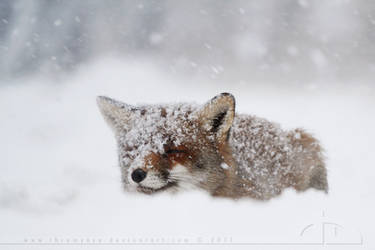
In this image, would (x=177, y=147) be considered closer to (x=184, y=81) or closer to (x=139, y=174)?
(x=139, y=174)

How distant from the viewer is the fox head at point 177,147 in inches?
140

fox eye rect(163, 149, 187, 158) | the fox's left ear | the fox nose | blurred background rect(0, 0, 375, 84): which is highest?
blurred background rect(0, 0, 375, 84)

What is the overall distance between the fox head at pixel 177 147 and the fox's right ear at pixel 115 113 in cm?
5

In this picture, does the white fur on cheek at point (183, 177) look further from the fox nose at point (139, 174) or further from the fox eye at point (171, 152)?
the fox nose at point (139, 174)

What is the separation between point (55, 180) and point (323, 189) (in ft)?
12.6

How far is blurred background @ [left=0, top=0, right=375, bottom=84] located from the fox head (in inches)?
356

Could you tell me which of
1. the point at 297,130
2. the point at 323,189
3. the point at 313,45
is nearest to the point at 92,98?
the point at 297,130

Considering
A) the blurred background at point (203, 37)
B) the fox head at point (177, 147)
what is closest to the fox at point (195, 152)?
the fox head at point (177, 147)

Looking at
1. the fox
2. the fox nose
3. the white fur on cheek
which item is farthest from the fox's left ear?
the fox nose

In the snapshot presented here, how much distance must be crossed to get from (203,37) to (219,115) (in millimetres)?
12674

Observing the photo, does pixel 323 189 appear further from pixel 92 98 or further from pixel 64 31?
pixel 64 31

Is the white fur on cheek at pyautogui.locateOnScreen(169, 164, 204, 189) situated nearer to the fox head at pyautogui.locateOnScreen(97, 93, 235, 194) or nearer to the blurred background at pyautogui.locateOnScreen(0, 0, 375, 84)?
the fox head at pyautogui.locateOnScreen(97, 93, 235, 194)

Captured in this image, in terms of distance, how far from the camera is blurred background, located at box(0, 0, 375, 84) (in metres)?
13.7

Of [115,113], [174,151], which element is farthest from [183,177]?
[115,113]
